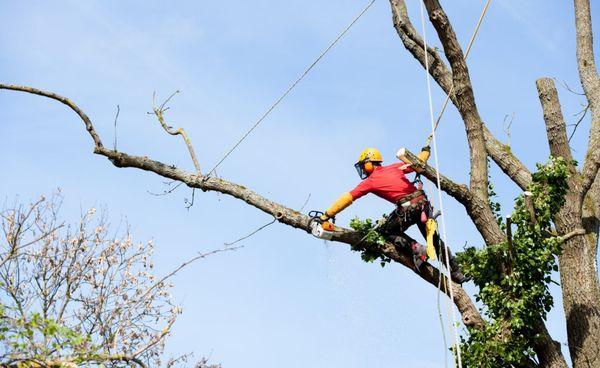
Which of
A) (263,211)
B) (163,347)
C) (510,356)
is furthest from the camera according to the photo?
(163,347)

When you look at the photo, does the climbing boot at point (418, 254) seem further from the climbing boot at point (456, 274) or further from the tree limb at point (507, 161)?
the tree limb at point (507, 161)

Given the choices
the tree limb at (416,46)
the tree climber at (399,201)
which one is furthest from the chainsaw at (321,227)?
the tree limb at (416,46)

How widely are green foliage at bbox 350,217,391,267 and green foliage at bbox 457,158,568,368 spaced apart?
2.78 ft

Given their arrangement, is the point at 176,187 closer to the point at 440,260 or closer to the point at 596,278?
the point at 440,260

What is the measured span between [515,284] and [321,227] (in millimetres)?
2038

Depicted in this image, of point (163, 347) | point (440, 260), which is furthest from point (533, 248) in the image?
point (163, 347)

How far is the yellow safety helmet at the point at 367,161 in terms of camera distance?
29.7ft

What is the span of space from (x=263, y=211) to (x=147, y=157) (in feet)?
5.16

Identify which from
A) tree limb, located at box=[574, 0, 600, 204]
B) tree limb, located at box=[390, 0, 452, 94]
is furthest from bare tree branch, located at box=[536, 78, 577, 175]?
tree limb, located at box=[390, 0, 452, 94]

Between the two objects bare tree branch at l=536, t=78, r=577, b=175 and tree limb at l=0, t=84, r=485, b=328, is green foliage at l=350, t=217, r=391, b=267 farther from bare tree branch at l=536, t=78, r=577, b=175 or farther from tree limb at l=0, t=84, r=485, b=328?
bare tree branch at l=536, t=78, r=577, b=175

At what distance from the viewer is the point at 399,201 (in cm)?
880

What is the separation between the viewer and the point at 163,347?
50.7 feet

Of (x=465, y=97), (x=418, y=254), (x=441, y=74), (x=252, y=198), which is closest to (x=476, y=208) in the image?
(x=418, y=254)

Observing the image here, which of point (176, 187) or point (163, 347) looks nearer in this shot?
point (176, 187)
